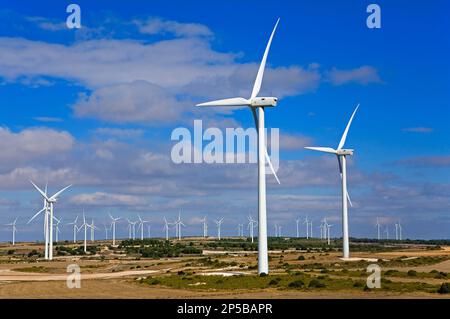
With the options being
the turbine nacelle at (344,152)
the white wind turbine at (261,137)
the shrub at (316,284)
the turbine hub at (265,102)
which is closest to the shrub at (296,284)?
the shrub at (316,284)

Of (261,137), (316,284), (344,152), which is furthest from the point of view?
(344,152)

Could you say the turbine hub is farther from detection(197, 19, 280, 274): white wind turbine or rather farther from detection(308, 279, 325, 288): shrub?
detection(308, 279, 325, 288): shrub

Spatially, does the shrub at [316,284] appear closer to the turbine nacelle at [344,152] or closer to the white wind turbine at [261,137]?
the white wind turbine at [261,137]

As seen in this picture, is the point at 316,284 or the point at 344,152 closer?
the point at 316,284

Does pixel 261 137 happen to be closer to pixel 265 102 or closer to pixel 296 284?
pixel 265 102

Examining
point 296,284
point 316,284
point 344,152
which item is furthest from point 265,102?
point 344,152

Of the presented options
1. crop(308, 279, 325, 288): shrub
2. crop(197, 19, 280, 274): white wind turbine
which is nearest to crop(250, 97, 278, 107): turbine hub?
crop(197, 19, 280, 274): white wind turbine

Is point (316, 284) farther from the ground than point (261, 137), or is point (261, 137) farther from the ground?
point (261, 137)

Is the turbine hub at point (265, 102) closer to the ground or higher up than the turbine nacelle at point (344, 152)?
higher up

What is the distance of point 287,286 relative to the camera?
2350 inches

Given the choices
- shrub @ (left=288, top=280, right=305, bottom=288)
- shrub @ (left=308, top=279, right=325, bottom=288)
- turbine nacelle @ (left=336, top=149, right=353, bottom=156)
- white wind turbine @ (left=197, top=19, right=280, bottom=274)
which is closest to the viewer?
shrub @ (left=308, top=279, right=325, bottom=288)

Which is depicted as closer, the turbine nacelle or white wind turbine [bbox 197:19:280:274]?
white wind turbine [bbox 197:19:280:274]

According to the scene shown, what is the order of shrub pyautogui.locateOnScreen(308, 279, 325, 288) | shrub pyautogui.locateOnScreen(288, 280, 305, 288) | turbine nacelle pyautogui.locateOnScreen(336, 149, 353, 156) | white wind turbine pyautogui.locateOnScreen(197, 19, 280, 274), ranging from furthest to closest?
turbine nacelle pyautogui.locateOnScreen(336, 149, 353, 156) → white wind turbine pyautogui.locateOnScreen(197, 19, 280, 274) → shrub pyautogui.locateOnScreen(288, 280, 305, 288) → shrub pyautogui.locateOnScreen(308, 279, 325, 288)
